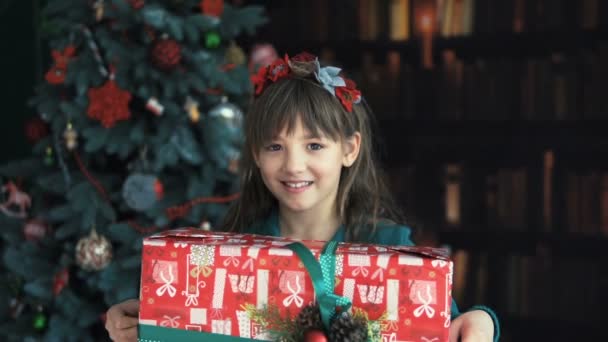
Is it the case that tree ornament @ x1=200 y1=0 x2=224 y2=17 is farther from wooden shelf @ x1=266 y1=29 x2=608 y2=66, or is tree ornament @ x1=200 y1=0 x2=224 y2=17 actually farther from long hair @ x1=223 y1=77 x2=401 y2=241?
wooden shelf @ x1=266 y1=29 x2=608 y2=66

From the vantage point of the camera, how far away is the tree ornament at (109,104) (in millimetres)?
1968

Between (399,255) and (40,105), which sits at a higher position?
(40,105)

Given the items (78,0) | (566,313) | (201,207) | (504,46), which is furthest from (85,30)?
(566,313)

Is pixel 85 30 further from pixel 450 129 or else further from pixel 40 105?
pixel 450 129

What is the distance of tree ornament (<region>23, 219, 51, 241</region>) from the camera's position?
223 centimetres

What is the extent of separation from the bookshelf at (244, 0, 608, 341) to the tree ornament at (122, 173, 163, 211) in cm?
101

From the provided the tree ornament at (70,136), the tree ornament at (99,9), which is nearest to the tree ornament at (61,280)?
the tree ornament at (70,136)

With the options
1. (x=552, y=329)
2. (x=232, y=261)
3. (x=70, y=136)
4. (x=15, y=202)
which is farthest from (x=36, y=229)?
(x=552, y=329)

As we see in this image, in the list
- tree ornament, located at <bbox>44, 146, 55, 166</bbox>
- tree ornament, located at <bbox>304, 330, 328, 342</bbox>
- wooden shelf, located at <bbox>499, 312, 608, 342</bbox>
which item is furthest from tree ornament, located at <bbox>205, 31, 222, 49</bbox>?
wooden shelf, located at <bbox>499, 312, 608, 342</bbox>

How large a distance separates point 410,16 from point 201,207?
4.62 ft

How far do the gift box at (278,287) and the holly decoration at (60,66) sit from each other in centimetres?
119

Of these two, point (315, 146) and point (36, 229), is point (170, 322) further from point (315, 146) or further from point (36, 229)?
point (36, 229)

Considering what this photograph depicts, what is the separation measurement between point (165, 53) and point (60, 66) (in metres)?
0.35

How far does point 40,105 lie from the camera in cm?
213
